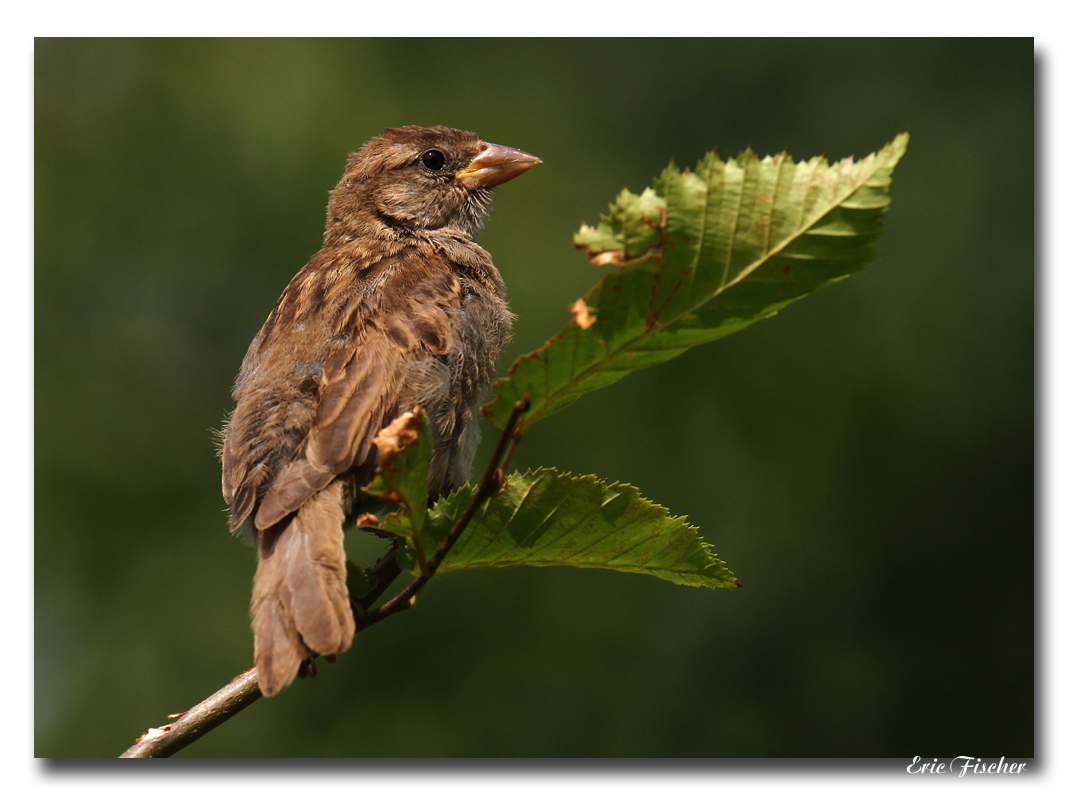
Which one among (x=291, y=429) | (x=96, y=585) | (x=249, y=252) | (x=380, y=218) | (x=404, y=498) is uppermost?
(x=249, y=252)

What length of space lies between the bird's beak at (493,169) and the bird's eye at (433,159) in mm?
75

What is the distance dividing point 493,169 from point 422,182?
0.81ft

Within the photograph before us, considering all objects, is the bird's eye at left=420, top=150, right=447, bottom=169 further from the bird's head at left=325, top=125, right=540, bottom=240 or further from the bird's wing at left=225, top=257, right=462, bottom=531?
the bird's wing at left=225, top=257, right=462, bottom=531

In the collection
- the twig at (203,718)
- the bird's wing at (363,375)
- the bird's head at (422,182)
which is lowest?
the twig at (203,718)

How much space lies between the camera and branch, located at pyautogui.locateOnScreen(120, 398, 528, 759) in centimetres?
152

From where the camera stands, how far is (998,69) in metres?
3.89

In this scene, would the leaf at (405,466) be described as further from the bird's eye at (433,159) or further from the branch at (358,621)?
the bird's eye at (433,159)

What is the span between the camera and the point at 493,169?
3.41m

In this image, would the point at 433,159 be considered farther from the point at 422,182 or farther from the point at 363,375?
the point at 363,375

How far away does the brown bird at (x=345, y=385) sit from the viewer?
1.79m

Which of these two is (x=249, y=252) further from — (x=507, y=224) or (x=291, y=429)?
(x=291, y=429)

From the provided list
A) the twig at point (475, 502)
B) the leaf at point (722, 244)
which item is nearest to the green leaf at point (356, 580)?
the twig at point (475, 502)

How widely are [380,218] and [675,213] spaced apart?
6.93 feet

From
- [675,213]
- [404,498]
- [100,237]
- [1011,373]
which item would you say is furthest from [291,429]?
[1011,373]
